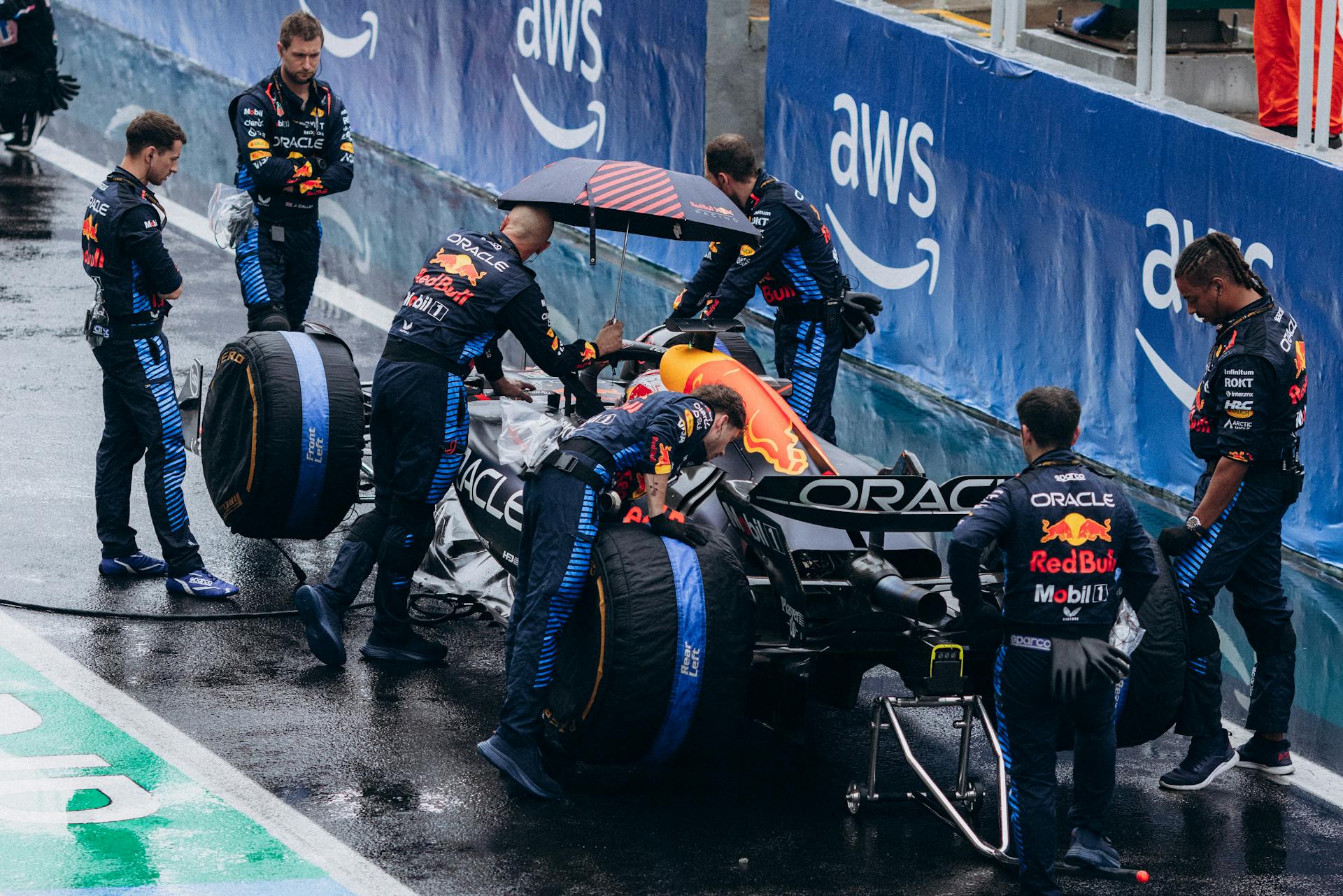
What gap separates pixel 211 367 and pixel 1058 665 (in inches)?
307

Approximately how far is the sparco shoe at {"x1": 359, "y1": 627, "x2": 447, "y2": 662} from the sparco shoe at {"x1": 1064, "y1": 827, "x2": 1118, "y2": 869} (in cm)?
308

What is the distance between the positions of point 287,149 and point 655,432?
18.2ft

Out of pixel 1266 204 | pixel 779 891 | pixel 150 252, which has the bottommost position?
pixel 779 891

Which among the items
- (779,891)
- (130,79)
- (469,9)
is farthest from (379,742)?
(130,79)

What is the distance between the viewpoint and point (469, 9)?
1830 centimetres

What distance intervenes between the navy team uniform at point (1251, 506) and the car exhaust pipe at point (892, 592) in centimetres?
131

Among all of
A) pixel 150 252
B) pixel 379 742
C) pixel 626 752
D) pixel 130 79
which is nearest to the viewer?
pixel 626 752

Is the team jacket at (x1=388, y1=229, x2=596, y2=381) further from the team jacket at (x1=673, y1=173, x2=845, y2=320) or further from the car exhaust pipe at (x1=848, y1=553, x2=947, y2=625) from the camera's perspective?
the team jacket at (x1=673, y1=173, x2=845, y2=320)

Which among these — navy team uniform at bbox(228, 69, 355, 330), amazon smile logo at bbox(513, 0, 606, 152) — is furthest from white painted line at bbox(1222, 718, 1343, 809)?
amazon smile logo at bbox(513, 0, 606, 152)

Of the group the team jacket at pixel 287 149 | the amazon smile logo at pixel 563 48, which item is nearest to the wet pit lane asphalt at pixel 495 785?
the team jacket at pixel 287 149

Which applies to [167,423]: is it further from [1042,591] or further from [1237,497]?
[1237,497]

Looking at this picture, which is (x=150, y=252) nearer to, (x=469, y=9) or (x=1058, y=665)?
(x=1058, y=665)

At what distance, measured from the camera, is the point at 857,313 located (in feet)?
36.9

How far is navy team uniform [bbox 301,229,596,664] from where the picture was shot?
8391 mm
